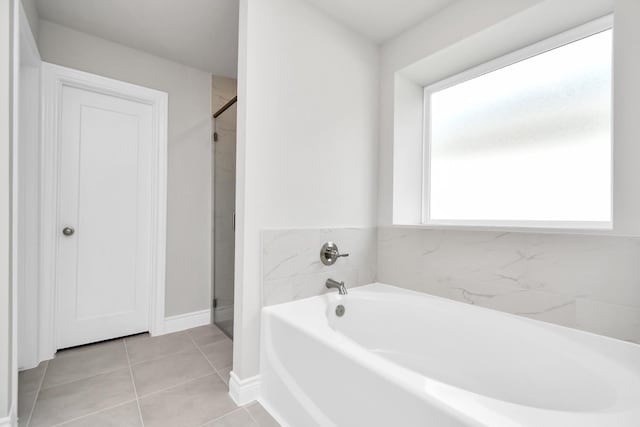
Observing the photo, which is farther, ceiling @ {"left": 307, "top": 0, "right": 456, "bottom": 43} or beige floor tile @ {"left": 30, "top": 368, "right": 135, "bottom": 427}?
ceiling @ {"left": 307, "top": 0, "right": 456, "bottom": 43}

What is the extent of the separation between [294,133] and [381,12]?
1.02 meters

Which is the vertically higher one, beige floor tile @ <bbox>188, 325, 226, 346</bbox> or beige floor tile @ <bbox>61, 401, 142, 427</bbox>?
beige floor tile @ <bbox>61, 401, 142, 427</bbox>

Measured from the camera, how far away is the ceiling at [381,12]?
180 cm

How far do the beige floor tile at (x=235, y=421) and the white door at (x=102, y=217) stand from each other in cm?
141

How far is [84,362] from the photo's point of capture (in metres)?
1.91

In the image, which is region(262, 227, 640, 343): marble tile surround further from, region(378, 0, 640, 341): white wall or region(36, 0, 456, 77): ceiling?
region(36, 0, 456, 77): ceiling

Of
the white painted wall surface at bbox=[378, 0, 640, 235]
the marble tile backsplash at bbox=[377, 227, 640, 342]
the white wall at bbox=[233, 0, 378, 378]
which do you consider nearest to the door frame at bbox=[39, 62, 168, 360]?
the white wall at bbox=[233, 0, 378, 378]

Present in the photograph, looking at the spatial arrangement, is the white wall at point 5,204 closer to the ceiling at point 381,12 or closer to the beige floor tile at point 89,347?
the beige floor tile at point 89,347

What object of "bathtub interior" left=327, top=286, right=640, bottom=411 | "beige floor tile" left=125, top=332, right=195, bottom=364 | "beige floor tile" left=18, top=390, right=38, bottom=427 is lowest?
"beige floor tile" left=125, top=332, right=195, bottom=364

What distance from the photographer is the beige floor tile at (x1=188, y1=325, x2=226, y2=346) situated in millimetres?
2277

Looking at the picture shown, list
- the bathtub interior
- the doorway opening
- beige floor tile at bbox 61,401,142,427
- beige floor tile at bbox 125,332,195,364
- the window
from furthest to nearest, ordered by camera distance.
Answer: the doorway opening < beige floor tile at bbox 125,332,195,364 < the window < beige floor tile at bbox 61,401,142,427 < the bathtub interior

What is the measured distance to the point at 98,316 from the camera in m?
2.21

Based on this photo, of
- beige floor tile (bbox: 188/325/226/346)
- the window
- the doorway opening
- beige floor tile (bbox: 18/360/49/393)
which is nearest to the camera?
the window

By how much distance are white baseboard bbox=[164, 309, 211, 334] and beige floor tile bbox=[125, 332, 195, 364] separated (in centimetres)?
6
